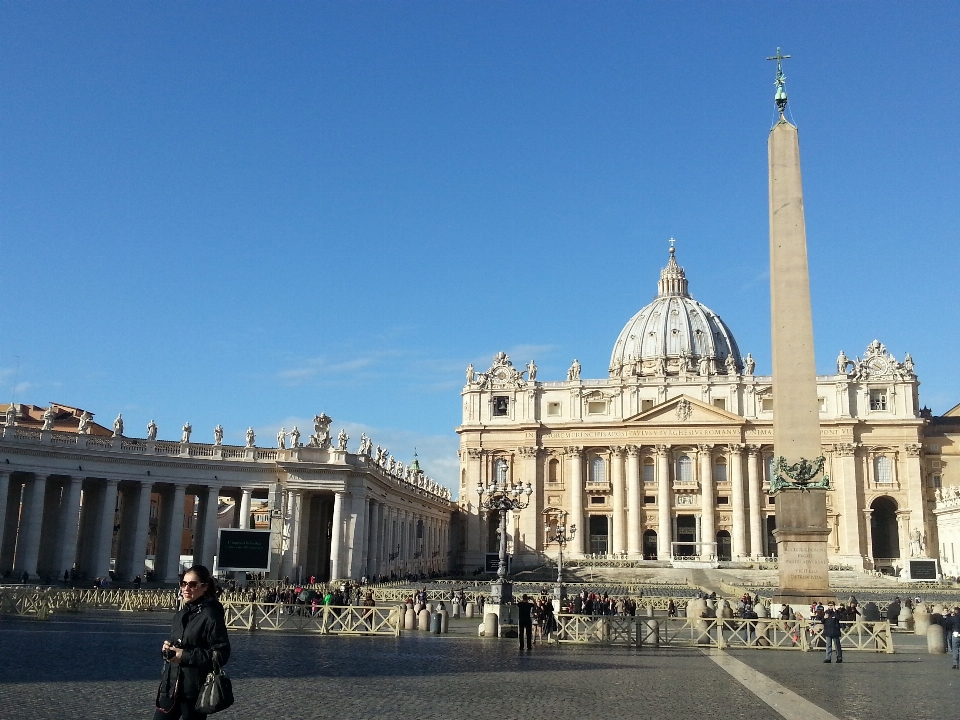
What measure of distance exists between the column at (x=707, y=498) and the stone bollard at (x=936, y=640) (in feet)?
196

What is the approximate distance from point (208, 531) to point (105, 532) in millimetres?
4732

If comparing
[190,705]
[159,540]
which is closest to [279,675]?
[190,705]

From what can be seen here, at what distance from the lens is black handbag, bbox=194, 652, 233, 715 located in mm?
6203

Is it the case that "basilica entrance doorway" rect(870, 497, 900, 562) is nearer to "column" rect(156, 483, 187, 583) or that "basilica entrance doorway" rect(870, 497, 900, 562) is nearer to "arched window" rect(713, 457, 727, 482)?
"arched window" rect(713, 457, 727, 482)

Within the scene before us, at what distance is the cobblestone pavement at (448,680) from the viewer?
11.3 metres

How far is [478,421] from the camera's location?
88.7 meters

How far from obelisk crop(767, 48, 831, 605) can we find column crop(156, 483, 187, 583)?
29.6 m

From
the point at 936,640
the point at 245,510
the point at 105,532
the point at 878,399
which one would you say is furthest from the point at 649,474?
the point at 936,640

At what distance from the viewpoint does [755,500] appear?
80.6 m

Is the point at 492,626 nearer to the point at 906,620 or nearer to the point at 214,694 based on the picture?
the point at 906,620

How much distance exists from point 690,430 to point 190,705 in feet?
258

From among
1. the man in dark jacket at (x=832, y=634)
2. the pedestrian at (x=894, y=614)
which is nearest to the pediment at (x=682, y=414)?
the pedestrian at (x=894, y=614)

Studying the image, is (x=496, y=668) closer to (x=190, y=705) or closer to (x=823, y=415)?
(x=190, y=705)

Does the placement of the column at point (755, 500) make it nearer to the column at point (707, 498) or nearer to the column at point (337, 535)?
the column at point (707, 498)
